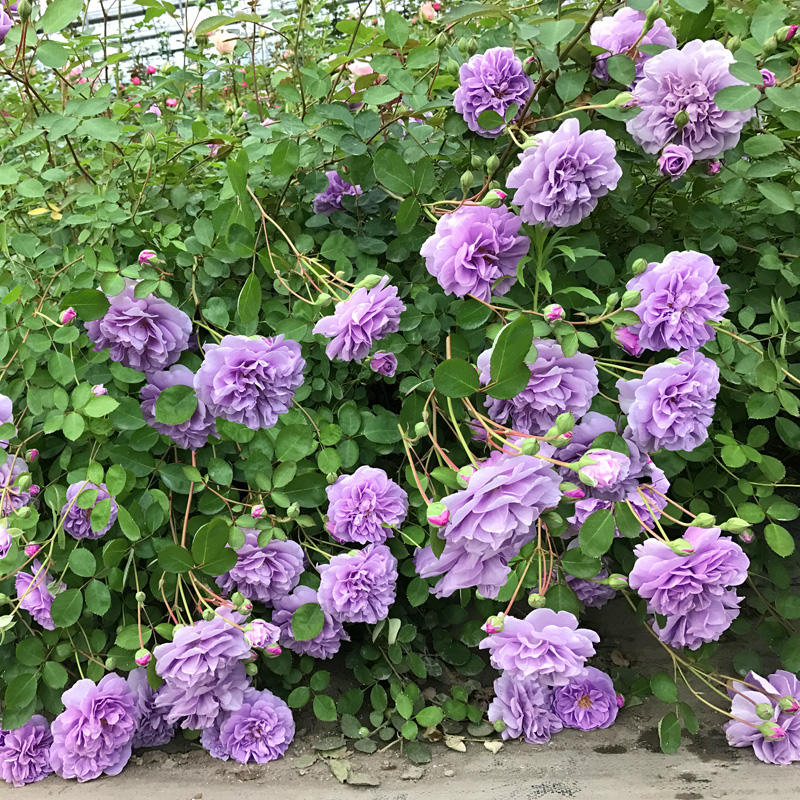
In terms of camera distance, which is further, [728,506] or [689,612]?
[728,506]

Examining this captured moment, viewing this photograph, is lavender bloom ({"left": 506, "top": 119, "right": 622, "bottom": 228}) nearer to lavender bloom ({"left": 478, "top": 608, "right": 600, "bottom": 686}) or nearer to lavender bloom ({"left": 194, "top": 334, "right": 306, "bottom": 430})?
lavender bloom ({"left": 194, "top": 334, "right": 306, "bottom": 430})

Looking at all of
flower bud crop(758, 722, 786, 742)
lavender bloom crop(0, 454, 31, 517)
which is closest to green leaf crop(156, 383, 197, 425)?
lavender bloom crop(0, 454, 31, 517)

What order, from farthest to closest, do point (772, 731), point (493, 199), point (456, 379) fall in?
point (772, 731)
point (493, 199)
point (456, 379)

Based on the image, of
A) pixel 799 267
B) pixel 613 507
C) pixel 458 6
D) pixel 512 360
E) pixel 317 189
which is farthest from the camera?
pixel 317 189

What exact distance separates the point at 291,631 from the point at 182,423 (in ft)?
1.42

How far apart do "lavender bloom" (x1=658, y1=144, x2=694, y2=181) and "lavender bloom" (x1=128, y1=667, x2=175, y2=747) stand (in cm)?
126

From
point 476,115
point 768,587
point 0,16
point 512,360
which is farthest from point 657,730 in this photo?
point 0,16

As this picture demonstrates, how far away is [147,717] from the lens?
128 centimetres

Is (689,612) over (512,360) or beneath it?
beneath

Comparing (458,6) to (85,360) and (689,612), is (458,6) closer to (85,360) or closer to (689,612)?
(85,360)

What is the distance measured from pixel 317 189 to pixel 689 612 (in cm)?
99

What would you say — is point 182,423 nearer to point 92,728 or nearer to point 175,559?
point 175,559

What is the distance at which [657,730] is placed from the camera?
129cm

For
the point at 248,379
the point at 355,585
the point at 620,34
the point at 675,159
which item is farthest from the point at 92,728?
the point at 620,34
